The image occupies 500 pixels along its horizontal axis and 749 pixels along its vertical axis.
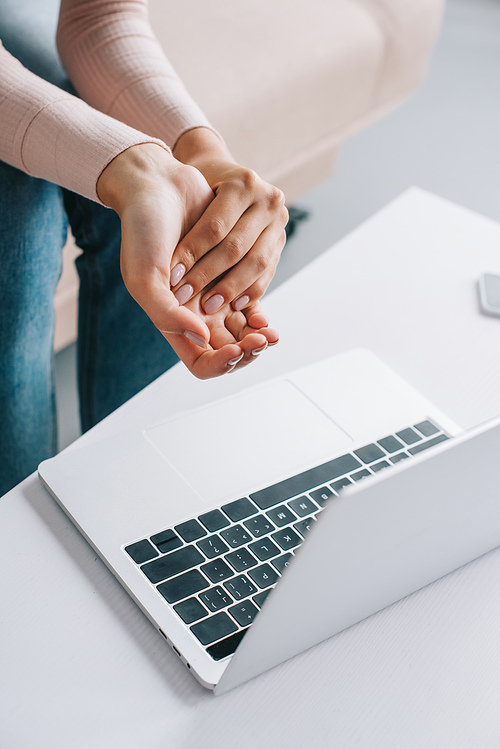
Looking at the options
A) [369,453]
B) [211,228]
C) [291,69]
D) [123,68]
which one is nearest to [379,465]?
[369,453]

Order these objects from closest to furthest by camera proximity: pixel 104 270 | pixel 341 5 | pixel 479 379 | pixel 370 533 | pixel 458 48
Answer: pixel 370 533
pixel 479 379
pixel 104 270
pixel 341 5
pixel 458 48

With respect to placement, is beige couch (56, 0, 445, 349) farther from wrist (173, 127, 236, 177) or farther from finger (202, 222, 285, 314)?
finger (202, 222, 285, 314)

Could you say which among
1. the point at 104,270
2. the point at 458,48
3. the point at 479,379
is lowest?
the point at 458,48

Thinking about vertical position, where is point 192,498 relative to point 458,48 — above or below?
above

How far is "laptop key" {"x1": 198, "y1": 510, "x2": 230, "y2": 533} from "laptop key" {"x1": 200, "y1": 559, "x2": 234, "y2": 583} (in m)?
0.03

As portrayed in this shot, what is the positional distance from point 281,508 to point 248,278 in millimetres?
203

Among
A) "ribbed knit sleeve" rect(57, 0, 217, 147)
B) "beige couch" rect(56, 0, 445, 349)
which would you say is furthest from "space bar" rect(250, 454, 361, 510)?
"beige couch" rect(56, 0, 445, 349)

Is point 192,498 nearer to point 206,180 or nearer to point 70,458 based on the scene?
point 70,458

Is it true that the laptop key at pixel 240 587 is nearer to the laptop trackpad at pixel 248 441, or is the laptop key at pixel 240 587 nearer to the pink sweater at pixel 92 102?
the laptop trackpad at pixel 248 441

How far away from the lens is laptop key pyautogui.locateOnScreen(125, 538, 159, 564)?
41cm

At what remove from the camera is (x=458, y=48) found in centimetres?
278

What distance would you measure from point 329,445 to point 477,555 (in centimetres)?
12

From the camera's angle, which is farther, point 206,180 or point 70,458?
point 206,180

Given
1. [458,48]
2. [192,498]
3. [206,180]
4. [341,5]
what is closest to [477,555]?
[192,498]
